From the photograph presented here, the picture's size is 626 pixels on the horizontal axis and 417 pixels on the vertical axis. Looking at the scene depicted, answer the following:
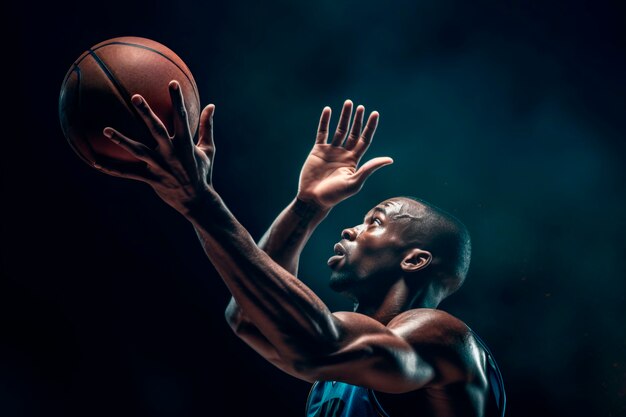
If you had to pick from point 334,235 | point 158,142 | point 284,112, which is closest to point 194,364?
point 334,235

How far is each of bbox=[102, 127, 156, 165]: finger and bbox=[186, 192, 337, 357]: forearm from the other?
0.18 meters

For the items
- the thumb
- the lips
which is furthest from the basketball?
the lips

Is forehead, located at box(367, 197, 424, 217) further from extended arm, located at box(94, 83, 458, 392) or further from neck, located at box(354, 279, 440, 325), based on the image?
extended arm, located at box(94, 83, 458, 392)

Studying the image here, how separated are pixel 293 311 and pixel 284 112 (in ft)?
8.40

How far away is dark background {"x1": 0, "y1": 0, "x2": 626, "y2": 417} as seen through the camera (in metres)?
3.39

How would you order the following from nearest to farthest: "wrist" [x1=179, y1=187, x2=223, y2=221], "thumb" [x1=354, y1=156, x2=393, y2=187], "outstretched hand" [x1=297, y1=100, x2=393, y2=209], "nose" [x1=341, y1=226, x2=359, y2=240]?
"wrist" [x1=179, y1=187, x2=223, y2=221], "thumb" [x1=354, y1=156, x2=393, y2=187], "outstretched hand" [x1=297, y1=100, x2=393, y2=209], "nose" [x1=341, y1=226, x2=359, y2=240]

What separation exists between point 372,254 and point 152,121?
1138 mm

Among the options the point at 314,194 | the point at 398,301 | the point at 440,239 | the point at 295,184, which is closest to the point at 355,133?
the point at 314,194

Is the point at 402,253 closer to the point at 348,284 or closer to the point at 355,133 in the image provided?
the point at 348,284

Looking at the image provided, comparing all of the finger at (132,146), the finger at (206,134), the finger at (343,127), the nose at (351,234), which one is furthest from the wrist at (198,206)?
the nose at (351,234)

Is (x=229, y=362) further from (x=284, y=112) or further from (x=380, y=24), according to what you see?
(x=380, y=24)

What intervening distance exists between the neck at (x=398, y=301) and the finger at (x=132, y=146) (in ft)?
3.58

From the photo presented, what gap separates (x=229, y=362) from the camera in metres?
3.72

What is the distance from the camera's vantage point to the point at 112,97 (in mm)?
1654
